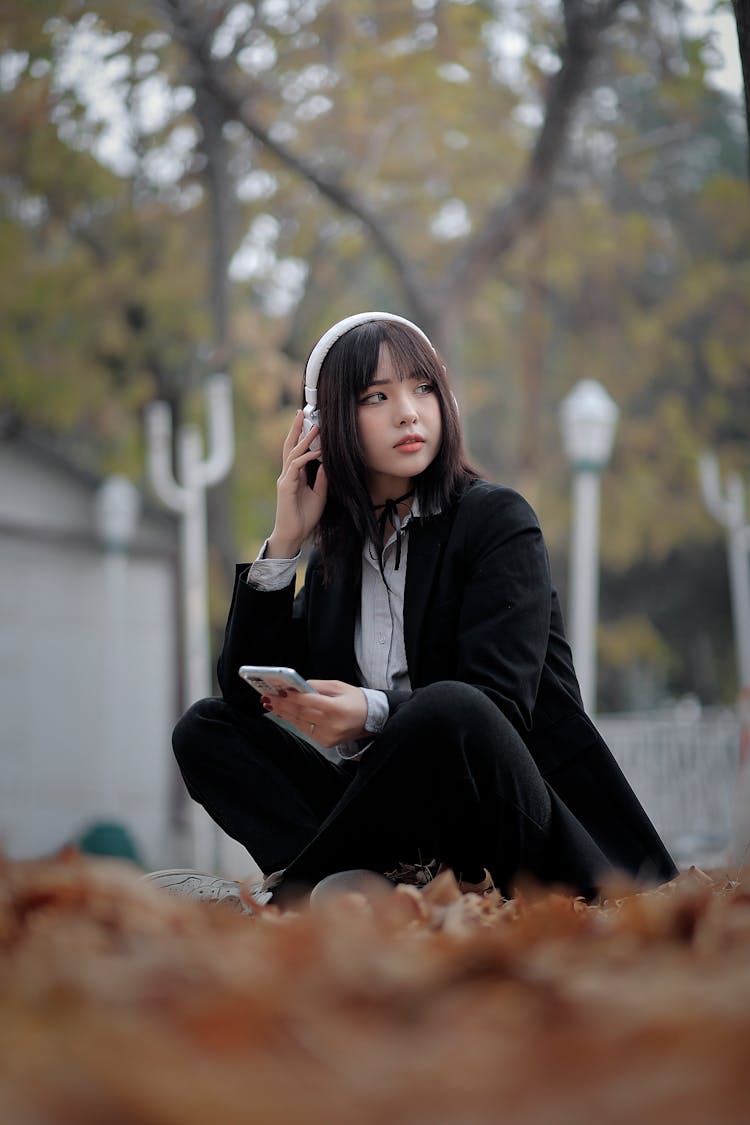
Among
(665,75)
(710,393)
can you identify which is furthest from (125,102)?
(710,393)

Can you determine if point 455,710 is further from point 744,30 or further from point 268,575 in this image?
point 744,30

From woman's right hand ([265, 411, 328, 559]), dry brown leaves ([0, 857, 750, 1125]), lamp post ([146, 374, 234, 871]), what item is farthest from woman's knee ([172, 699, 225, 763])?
lamp post ([146, 374, 234, 871])

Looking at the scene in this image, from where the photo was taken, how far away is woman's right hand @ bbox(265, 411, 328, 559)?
2.43 meters

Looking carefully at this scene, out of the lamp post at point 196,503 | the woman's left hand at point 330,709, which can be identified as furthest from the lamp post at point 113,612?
the woman's left hand at point 330,709

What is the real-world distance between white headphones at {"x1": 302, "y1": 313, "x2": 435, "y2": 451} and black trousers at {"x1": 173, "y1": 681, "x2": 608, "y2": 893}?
0.64 m

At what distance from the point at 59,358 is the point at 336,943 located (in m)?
11.7

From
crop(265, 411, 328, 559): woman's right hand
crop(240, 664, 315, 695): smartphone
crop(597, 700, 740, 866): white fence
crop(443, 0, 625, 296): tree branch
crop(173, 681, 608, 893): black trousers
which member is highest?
crop(443, 0, 625, 296): tree branch

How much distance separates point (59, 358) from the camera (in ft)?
39.2

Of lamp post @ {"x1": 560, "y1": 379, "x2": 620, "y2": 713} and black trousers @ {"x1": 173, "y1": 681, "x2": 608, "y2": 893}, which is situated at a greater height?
lamp post @ {"x1": 560, "y1": 379, "x2": 620, "y2": 713}

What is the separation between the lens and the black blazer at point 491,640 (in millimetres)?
2117

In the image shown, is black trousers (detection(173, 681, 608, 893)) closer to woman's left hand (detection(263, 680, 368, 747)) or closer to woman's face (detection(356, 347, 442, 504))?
woman's left hand (detection(263, 680, 368, 747))

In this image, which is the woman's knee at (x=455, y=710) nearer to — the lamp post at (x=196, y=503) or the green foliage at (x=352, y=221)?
the lamp post at (x=196, y=503)

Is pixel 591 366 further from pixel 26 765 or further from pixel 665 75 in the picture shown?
pixel 26 765

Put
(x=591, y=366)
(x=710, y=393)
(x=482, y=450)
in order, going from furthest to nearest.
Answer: (x=482, y=450) < (x=710, y=393) < (x=591, y=366)
